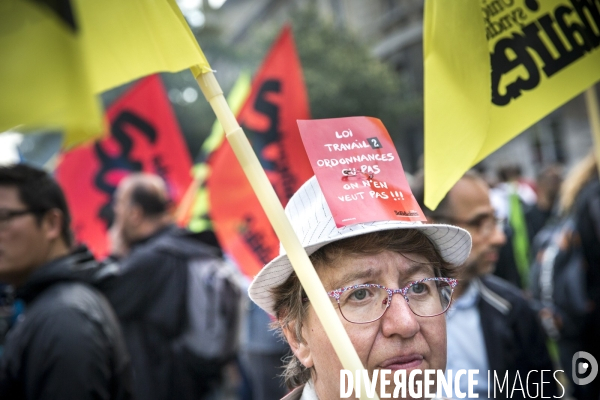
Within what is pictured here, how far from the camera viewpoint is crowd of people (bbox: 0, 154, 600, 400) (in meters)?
1.94

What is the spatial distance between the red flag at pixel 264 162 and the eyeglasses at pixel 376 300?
3263 mm

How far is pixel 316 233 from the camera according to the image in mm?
1945

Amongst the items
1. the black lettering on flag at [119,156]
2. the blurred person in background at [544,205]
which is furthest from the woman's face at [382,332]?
the blurred person in background at [544,205]

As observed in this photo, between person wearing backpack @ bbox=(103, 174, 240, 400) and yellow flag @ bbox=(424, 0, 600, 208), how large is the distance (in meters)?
3.06

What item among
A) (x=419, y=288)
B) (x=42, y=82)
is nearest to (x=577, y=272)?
(x=419, y=288)

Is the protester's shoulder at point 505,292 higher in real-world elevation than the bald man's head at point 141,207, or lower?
lower

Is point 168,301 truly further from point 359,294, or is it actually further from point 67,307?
point 359,294

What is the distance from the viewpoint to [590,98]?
2.52 m

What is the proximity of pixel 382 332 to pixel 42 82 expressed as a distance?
41.2 inches

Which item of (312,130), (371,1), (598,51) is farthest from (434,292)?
(371,1)

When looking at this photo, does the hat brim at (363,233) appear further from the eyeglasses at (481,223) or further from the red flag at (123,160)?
the red flag at (123,160)

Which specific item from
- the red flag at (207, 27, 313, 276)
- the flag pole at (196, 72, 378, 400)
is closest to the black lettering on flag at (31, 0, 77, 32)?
the flag pole at (196, 72, 378, 400)

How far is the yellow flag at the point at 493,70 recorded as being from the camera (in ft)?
6.59

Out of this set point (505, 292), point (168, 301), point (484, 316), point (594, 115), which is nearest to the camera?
point (594, 115)
